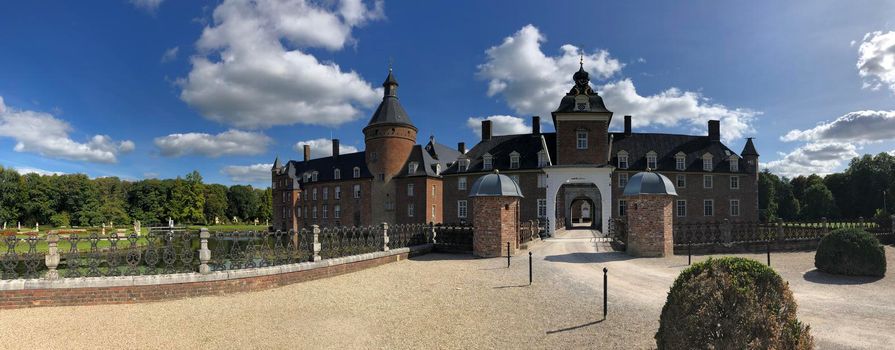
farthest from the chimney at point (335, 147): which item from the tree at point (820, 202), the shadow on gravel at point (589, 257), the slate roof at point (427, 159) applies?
the tree at point (820, 202)

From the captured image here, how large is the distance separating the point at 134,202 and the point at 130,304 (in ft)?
231

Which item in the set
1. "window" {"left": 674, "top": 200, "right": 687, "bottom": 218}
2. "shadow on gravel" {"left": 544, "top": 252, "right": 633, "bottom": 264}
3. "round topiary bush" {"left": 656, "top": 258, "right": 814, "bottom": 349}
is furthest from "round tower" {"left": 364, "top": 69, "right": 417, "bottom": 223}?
"round topiary bush" {"left": 656, "top": 258, "right": 814, "bottom": 349}

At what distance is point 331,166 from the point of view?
158 ft

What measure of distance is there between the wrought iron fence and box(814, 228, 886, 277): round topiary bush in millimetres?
10562

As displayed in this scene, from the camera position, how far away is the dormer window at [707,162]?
33406 mm

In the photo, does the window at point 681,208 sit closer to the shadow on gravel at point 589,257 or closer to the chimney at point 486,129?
the chimney at point 486,129

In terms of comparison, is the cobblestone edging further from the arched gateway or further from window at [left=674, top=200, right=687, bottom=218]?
window at [left=674, top=200, right=687, bottom=218]

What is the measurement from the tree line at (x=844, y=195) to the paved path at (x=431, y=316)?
166 ft

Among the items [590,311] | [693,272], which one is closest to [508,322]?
[590,311]

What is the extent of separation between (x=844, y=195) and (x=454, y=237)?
202 feet

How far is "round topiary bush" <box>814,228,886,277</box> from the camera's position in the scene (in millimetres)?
11008

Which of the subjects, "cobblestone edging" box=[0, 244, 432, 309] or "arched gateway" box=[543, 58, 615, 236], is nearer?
"cobblestone edging" box=[0, 244, 432, 309]

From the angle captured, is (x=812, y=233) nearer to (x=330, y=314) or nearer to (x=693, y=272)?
(x=693, y=272)

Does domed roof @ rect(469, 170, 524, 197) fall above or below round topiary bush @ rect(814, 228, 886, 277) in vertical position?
above
